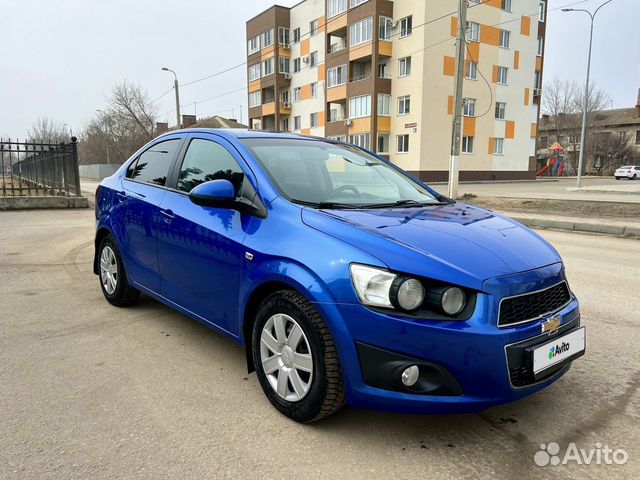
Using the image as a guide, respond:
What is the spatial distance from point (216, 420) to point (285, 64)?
47.9m

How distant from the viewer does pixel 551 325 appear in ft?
8.02

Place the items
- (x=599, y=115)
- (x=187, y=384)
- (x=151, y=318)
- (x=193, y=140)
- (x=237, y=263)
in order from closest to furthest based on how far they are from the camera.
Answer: (x=237, y=263) → (x=187, y=384) → (x=193, y=140) → (x=151, y=318) → (x=599, y=115)

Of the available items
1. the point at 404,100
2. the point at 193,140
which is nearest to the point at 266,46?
the point at 404,100

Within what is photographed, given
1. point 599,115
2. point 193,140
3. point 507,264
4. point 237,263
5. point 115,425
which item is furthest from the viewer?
point 599,115

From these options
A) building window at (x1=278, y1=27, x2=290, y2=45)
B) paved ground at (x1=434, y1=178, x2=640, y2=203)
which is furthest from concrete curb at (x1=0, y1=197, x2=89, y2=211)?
building window at (x1=278, y1=27, x2=290, y2=45)

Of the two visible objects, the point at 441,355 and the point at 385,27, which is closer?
the point at 441,355

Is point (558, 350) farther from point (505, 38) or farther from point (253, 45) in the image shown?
point (253, 45)

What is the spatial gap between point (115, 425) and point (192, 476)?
697 millimetres

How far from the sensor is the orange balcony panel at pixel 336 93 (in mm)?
38594

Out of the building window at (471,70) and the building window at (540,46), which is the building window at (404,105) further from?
the building window at (540,46)

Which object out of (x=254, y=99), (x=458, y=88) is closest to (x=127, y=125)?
(x=254, y=99)

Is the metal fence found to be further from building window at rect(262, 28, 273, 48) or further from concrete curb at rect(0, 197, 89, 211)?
building window at rect(262, 28, 273, 48)

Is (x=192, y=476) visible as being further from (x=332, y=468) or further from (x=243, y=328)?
(x=243, y=328)

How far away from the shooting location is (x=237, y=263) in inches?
115
